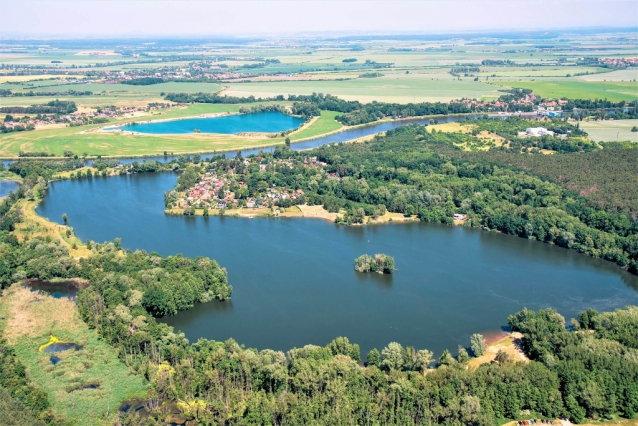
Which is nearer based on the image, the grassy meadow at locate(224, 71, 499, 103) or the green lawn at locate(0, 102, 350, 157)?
the green lawn at locate(0, 102, 350, 157)

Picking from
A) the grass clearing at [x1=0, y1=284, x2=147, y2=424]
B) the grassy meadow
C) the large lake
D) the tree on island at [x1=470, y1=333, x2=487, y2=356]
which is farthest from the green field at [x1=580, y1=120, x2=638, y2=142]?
the grass clearing at [x1=0, y1=284, x2=147, y2=424]

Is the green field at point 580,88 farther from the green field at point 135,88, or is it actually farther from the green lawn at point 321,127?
the green field at point 135,88

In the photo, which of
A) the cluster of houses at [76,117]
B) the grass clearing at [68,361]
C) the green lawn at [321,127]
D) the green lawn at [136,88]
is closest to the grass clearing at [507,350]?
the grass clearing at [68,361]

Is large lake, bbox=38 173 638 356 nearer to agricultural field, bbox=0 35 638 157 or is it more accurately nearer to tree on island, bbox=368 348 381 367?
tree on island, bbox=368 348 381 367

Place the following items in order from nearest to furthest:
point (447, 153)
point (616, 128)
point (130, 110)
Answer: point (447, 153) → point (616, 128) → point (130, 110)

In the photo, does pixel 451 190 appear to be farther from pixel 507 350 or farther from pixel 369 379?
pixel 369 379

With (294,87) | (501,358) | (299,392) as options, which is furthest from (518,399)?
(294,87)

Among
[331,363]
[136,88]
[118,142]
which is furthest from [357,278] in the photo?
[136,88]

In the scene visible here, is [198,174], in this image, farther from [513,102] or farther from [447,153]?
[513,102]
